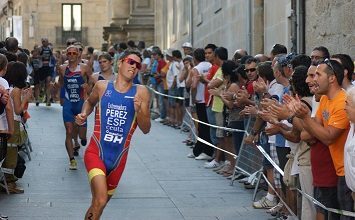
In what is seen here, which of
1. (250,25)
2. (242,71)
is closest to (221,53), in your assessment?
(242,71)

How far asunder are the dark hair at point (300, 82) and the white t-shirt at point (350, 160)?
170 cm

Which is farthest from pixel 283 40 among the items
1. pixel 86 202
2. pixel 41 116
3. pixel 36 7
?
pixel 36 7

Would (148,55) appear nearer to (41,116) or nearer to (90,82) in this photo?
(41,116)

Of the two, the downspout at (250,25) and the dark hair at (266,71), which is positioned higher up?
the downspout at (250,25)

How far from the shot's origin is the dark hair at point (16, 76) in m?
12.7

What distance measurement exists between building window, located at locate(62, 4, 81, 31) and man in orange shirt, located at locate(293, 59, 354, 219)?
60.9 metres

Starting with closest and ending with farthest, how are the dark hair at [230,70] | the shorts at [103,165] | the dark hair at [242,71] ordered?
the shorts at [103,165], the dark hair at [242,71], the dark hair at [230,70]

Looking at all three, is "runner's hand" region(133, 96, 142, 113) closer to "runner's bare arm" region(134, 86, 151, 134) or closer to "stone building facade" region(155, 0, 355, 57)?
"runner's bare arm" region(134, 86, 151, 134)

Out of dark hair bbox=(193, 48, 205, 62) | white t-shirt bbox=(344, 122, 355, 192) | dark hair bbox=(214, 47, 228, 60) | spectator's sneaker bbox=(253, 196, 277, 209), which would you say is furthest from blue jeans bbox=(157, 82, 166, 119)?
white t-shirt bbox=(344, 122, 355, 192)

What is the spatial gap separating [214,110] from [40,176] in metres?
2.92

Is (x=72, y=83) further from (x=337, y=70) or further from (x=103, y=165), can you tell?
(x=337, y=70)

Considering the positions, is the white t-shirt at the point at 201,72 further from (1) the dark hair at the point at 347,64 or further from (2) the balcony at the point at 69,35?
(2) the balcony at the point at 69,35

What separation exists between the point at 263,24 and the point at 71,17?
50156 millimetres

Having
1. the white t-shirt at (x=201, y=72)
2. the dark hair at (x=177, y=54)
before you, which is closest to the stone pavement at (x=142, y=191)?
the white t-shirt at (x=201, y=72)
